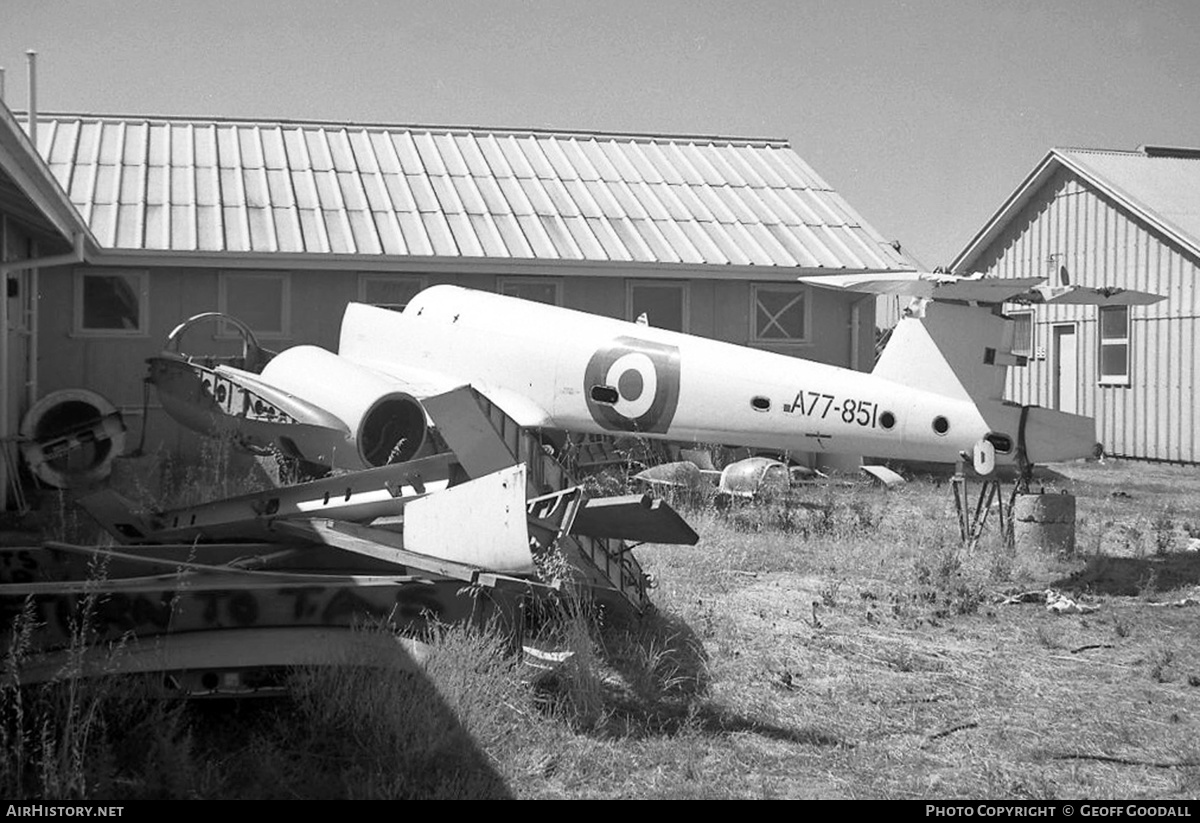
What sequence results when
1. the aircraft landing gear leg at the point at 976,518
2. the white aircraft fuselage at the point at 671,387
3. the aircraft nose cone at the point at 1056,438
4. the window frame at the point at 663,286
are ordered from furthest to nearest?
the window frame at the point at 663,286 → the white aircraft fuselage at the point at 671,387 → the aircraft landing gear leg at the point at 976,518 → the aircraft nose cone at the point at 1056,438

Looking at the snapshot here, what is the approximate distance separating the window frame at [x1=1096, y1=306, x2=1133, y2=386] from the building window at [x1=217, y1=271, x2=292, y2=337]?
13.9 m

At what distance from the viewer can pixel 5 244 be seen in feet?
37.0

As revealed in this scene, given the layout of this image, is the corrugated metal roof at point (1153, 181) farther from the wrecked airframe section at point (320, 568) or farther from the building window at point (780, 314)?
the wrecked airframe section at point (320, 568)

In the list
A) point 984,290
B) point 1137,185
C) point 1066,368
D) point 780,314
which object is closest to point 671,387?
point 984,290

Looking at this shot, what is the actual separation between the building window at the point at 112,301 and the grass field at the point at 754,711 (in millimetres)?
10206

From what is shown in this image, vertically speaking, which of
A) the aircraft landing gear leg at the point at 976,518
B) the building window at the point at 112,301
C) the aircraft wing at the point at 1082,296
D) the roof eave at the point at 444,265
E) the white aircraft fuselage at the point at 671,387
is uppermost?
the roof eave at the point at 444,265

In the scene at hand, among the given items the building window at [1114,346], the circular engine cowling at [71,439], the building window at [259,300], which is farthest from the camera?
the building window at [1114,346]

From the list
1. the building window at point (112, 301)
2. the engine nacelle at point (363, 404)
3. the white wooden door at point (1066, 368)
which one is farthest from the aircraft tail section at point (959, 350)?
the white wooden door at point (1066, 368)

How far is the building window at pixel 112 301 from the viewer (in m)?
15.8

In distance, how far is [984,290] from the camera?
9273mm

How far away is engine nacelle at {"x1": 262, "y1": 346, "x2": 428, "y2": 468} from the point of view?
10.6m

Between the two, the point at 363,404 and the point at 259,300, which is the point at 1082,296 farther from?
the point at 259,300

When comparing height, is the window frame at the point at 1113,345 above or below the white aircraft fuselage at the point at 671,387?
above
